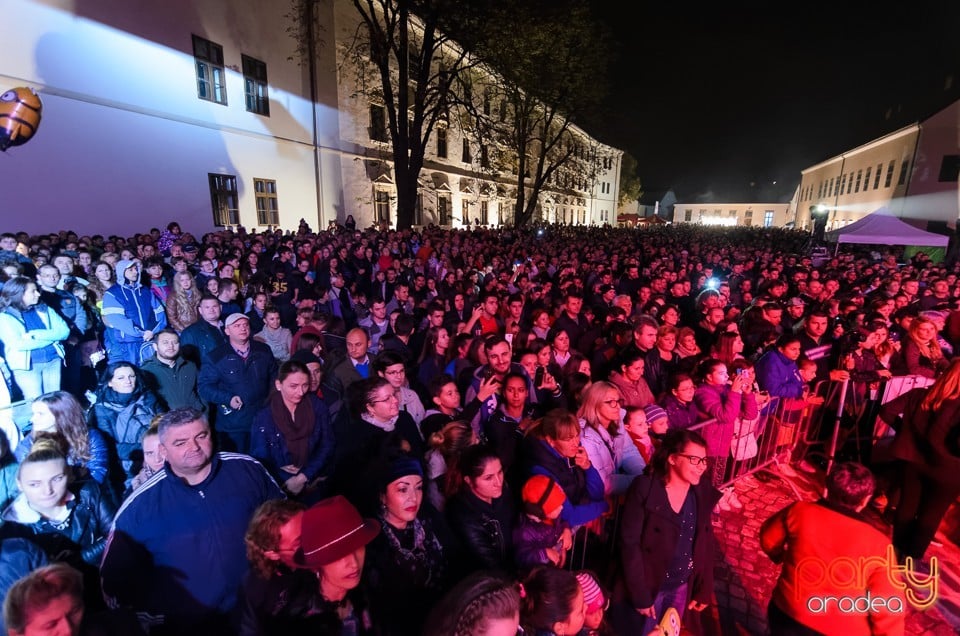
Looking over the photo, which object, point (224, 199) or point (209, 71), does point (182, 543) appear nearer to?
point (224, 199)

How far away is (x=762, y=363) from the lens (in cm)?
502

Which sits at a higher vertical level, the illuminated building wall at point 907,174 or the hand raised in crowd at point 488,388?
the illuminated building wall at point 907,174

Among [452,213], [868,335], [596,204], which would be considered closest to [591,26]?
[452,213]

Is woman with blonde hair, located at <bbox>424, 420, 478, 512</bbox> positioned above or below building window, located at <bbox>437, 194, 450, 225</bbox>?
below

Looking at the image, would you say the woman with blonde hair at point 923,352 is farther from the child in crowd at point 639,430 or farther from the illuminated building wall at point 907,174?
the illuminated building wall at point 907,174

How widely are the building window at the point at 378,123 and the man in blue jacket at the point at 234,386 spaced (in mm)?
22536

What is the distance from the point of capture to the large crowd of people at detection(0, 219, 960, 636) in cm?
212

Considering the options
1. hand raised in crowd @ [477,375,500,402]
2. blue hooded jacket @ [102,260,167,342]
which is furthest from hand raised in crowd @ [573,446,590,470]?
blue hooded jacket @ [102,260,167,342]

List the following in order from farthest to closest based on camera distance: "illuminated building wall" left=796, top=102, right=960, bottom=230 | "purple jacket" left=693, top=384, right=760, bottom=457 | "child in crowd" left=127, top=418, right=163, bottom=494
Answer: "illuminated building wall" left=796, top=102, right=960, bottom=230 < "purple jacket" left=693, top=384, right=760, bottom=457 < "child in crowd" left=127, top=418, right=163, bottom=494

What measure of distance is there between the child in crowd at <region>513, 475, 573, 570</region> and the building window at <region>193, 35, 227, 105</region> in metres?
18.8

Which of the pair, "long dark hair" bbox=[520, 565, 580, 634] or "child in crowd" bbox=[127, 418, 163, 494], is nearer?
"long dark hair" bbox=[520, 565, 580, 634]

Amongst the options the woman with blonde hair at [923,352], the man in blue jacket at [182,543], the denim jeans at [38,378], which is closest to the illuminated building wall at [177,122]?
the denim jeans at [38,378]

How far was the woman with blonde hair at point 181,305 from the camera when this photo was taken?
6.31 m

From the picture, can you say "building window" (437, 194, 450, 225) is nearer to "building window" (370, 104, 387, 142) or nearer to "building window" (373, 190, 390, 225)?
"building window" (373, 190, 390, 225)
